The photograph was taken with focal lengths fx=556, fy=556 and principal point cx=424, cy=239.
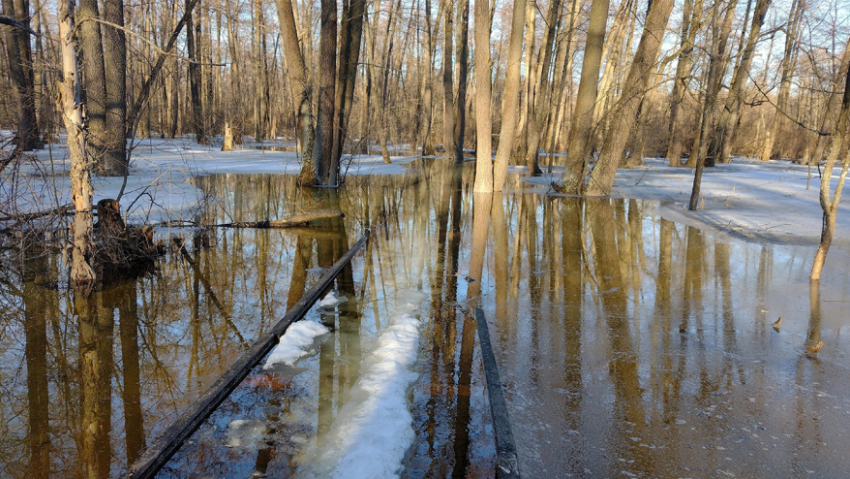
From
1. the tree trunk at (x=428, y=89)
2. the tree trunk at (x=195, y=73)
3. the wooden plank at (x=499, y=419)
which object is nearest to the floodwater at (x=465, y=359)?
the wooden plank at (x=499, y=419)

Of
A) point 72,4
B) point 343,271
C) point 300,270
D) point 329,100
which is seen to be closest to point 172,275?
point 300,270

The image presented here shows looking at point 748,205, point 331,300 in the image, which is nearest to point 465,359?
point 331,300

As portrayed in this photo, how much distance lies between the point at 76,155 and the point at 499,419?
5.11m

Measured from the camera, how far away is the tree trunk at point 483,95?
1422 cm

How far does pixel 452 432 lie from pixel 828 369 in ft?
10.5

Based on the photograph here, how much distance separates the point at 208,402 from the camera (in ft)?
11.6

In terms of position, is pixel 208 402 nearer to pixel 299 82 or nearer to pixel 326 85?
pixel 326 85

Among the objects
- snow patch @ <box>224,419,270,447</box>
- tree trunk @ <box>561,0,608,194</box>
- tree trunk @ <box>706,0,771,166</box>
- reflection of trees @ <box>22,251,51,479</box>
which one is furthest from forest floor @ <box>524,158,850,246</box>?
reflection of trees @ <box>22,251,51,479</box>

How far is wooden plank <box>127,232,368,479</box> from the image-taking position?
113 inches

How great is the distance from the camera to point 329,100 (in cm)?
1636

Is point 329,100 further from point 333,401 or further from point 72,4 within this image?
point 333,401

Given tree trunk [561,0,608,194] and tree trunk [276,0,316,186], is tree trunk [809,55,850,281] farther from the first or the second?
tree trunk [276,0,316,186]

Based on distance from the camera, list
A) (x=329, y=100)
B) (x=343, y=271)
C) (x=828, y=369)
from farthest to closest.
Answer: (x=329, y=100) < (x=343, y=271) < (x=828, y=369)

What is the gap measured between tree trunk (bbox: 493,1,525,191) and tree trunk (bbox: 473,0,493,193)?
1.35 feet
